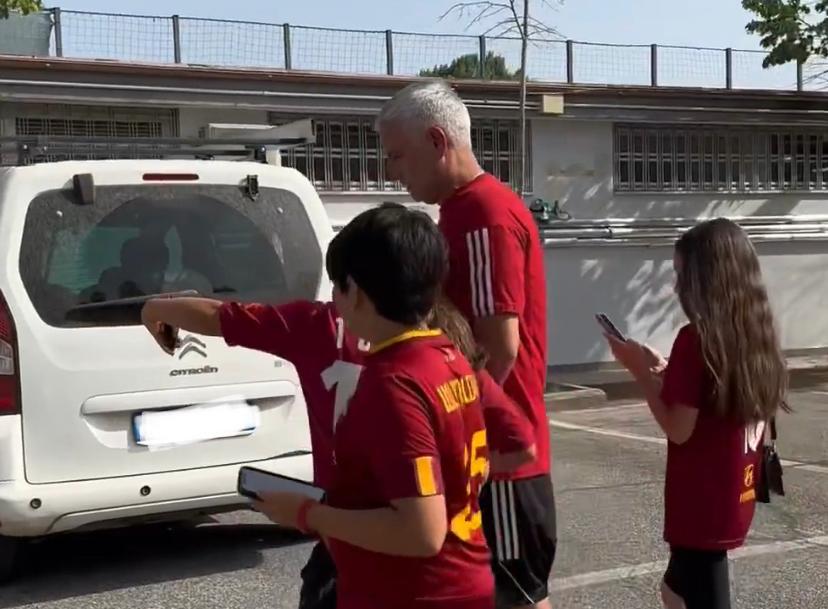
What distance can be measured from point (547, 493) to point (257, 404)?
2.59m

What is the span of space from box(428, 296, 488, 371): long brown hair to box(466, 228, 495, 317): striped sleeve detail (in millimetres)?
277

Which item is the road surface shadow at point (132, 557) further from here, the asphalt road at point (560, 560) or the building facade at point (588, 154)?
the building facade at point (588, 154)

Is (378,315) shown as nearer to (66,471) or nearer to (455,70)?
(66,471)

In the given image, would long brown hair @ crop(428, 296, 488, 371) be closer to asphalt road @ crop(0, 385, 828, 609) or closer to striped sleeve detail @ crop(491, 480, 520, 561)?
striped sleeve detail @ crop(491, 480, 520, 561)

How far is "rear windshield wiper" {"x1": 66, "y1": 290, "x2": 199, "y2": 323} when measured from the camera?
5129mm

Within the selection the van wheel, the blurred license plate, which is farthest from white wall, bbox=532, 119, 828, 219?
the van wheel

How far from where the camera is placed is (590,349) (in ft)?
48.6

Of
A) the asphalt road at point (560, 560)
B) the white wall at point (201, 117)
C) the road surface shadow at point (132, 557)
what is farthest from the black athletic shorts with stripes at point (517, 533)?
the white wall at point (201, 117)

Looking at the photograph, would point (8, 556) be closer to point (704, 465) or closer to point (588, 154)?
point (704, 465)

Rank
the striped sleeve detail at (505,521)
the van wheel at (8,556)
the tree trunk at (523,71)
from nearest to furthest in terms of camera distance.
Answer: the striped sleeve detail at (505,521) → the van wheel at (8,556) → the tree trunk at (523,71)

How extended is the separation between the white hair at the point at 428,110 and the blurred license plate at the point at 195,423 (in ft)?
8.73

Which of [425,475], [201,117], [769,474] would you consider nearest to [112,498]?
[769,474]

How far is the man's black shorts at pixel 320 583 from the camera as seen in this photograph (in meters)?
2.83

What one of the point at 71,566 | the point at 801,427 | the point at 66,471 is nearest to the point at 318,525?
the point at 66,471
